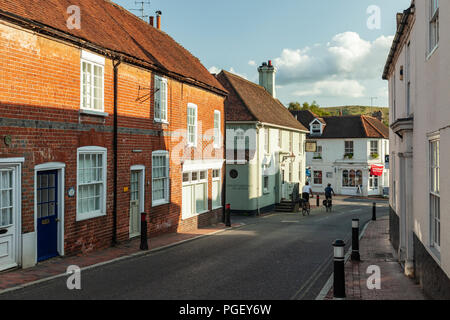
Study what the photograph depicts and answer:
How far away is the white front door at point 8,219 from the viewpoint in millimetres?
9828

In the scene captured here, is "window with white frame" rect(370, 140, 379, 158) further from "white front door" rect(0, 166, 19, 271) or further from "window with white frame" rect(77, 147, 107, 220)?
"white front door" rect(0, 166, 19, 271)

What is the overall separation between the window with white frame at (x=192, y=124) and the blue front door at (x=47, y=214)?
8.23 m

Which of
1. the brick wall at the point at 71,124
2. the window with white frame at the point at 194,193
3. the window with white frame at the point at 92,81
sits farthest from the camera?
the window with white frame at the point at 194,193

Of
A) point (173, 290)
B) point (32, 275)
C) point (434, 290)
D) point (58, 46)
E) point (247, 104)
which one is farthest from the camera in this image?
point (247, 104)

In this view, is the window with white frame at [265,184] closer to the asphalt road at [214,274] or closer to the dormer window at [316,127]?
the asphalt road at [214,274]

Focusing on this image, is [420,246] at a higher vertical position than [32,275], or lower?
higher

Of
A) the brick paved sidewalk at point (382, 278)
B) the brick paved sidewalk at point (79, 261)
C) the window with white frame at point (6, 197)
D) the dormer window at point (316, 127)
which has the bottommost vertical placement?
the brick paved sidewalk at point (382, 278)

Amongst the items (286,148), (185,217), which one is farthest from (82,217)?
(286,148)

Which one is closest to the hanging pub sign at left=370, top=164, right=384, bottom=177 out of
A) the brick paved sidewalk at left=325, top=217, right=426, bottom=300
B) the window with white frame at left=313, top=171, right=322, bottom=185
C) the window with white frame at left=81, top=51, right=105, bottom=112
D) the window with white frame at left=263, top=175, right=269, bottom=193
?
the window with white frame at left=313, top=171, right=322, bottom=185

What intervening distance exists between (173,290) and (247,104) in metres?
22.0

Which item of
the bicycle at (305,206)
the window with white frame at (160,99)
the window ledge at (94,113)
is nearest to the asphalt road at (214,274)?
the window ledge at (94,113)
